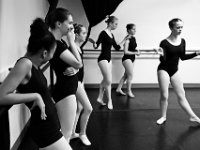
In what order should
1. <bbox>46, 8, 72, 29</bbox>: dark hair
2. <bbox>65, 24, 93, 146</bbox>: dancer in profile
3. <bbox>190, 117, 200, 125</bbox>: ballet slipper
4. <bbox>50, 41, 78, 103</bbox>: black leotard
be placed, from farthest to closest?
<bbox>190, 117, 200, 125</bbox>: ballet slipper < <bbox>65, 24, 93, 146</bbox>: dancer in profile < <bbox>50, 41, 78, 103</bbox>: black leotard < <bbox>46, 8, 72, 29</bbox>: dark hair

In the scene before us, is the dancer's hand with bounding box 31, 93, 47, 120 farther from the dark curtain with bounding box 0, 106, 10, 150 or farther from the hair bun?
the hair bun

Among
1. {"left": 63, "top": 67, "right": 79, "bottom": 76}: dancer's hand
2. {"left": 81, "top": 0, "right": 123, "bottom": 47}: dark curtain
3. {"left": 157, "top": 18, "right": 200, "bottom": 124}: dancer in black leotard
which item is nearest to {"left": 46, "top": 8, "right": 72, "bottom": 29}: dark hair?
{"left": 63, "top": 67, "right": 79, "bottom": 76}: dancer's hand

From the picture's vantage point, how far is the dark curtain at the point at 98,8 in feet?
17.5

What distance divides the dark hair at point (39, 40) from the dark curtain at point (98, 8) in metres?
3.88

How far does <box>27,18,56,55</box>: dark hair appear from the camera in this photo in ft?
5.07

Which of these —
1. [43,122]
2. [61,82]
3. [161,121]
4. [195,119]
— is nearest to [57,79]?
[61,82]

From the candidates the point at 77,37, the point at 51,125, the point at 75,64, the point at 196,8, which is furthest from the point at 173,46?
the point at 196,8

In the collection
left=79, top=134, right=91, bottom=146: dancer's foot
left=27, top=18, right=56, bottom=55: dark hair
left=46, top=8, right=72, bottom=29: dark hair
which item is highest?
left=46, top=8, right=72, bottom=29: dark hair

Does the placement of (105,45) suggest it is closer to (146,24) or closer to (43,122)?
(146,24)

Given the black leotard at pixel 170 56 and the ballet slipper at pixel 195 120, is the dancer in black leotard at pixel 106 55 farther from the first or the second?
the ballet slipper at pixel 195 120

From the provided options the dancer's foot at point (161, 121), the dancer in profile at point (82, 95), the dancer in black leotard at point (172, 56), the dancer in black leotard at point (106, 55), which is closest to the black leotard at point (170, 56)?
the dancer in black leotard at point (172, 56)

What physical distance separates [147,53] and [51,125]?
192 inches

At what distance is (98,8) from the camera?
5.39 metres

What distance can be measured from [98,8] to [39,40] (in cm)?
400
